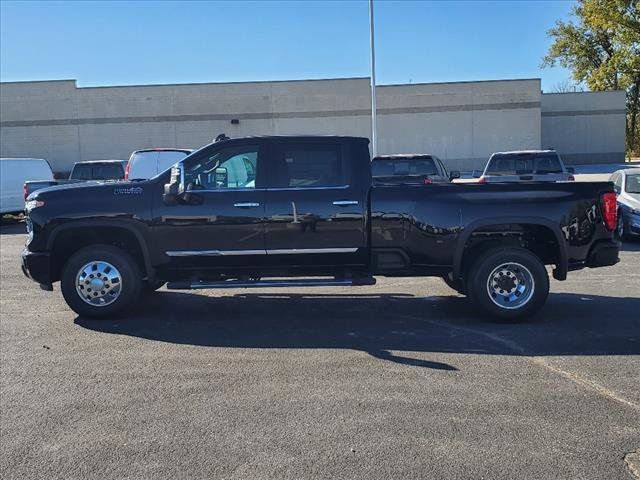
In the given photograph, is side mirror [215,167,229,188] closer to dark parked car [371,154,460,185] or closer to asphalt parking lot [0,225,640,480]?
asphalt parking lot [0,225,640,480]

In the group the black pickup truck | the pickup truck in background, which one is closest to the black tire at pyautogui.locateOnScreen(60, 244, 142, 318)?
the black pickup truck

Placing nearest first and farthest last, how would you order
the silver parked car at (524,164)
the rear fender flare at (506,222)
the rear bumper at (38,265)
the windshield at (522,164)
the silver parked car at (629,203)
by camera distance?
the rear fender flare at (506,222), the rear bumper at (38,265), the silver parked car at (629,203), the silver parked car at (524,164), the windshield at (522,164)

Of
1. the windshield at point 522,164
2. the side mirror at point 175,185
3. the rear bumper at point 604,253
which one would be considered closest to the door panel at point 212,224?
the side mirror at point 175,185

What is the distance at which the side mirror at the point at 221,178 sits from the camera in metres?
7.04

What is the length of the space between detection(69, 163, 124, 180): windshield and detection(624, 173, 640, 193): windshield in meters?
15.0

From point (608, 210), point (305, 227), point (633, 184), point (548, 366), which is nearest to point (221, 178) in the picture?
point (305, 227)

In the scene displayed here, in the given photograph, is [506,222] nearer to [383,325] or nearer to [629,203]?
[383,325]

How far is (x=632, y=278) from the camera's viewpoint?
30.4 feet

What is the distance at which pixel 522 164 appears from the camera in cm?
1534

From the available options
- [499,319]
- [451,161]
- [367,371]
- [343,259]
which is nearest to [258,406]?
[367,371]

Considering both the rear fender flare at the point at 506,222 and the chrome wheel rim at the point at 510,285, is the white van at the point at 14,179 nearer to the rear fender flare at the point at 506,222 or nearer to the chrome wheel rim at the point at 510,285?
the rear fender flare at the point at 506,222

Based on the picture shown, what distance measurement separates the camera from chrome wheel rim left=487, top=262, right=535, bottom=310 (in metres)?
6.84

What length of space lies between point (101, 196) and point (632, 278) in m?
7.48

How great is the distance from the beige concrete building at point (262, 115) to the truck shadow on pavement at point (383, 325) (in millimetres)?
34086
